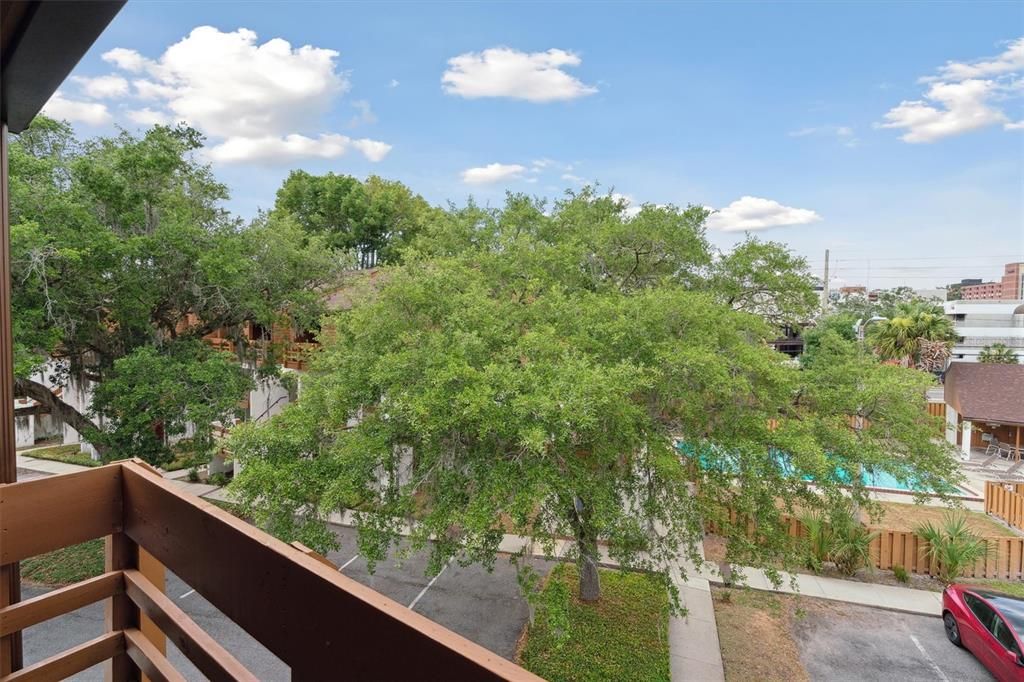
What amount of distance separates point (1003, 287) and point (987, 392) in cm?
7361

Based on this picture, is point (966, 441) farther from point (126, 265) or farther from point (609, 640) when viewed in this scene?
point (126, 265)

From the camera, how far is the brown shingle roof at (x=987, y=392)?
1377 centimetres

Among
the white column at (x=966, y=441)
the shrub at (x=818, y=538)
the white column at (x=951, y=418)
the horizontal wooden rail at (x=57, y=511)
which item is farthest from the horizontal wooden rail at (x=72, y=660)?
the white column at (x=951, y=418)

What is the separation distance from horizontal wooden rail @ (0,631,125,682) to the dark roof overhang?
1.18 m

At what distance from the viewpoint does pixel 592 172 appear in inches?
415

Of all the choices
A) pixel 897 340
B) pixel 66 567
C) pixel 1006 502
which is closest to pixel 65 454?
pixel 66 567

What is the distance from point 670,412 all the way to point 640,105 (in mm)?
5233

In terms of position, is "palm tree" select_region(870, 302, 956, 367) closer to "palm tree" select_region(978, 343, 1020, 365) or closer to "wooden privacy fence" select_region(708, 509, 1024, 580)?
"palm tree" select_region(978, 343, 1020, 365)

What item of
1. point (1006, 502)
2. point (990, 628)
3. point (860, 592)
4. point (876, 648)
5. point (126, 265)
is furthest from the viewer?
point (1006, 502)

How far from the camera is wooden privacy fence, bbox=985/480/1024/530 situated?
32.4 ft

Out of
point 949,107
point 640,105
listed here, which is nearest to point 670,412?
point 640,105

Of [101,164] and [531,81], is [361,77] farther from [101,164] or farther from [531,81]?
[101,164]

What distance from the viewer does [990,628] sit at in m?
5.91

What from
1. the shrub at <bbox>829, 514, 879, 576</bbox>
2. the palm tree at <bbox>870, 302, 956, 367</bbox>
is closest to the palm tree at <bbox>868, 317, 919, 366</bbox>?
the palm tree at <bbox>870, 302, 956, 367</bbox>
